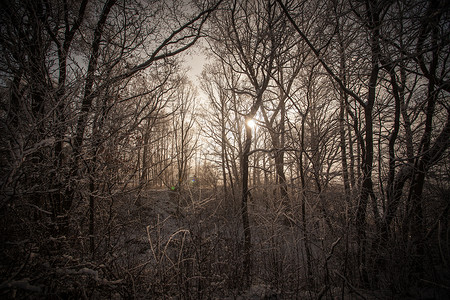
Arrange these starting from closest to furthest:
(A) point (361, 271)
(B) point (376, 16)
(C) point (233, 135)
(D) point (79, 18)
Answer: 1. (B) point (376, 16)
2. (A) point (361, 271)
3. (D) point (79, 18)
4. (C) point (233, 135)

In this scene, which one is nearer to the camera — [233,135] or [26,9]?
[26,9]

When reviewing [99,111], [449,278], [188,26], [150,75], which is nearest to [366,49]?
[449,278]

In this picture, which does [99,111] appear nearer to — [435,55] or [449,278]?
[449,278]

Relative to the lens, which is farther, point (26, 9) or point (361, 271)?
point (361, 271)

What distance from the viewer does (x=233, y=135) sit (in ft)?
36.0

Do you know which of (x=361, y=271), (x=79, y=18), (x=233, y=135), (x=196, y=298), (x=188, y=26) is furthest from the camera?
(x=233, y=135)

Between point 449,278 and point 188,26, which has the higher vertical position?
point 188,26

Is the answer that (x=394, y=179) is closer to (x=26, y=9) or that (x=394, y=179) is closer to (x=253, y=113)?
(x=253, y=113)

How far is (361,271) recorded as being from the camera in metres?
2.94

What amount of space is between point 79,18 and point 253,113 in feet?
15.0

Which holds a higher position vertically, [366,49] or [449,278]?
[366,49]

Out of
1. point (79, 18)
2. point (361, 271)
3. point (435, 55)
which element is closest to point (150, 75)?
point (79, 18)

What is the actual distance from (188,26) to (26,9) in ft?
11.3

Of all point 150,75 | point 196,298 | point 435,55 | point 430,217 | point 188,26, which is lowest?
point 196,298
